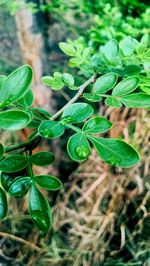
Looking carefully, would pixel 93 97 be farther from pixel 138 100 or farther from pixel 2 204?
pixel 2 204

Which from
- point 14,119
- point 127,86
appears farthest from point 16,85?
point 127,86

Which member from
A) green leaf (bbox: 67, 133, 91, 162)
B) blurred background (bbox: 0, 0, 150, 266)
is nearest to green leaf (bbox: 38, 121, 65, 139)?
green leaf (bbox: 67, 133, 91, 162)

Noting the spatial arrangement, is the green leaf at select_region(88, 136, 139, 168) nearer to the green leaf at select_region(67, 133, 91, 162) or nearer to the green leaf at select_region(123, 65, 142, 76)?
the green leaf at select_region(67, 133, 91, 162)

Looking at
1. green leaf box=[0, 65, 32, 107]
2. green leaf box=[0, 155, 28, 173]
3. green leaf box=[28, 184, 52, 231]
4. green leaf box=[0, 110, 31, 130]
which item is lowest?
green leaf box=[28, 184, 52, 231]

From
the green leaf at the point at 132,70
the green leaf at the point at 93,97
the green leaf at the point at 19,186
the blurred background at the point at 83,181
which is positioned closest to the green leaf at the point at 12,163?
the green leaf at the point at 19,186

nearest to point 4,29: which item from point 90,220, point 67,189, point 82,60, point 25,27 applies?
point 25,27

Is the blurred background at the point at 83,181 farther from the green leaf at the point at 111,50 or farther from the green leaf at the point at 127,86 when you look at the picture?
the green leaf at the point at 127,86
